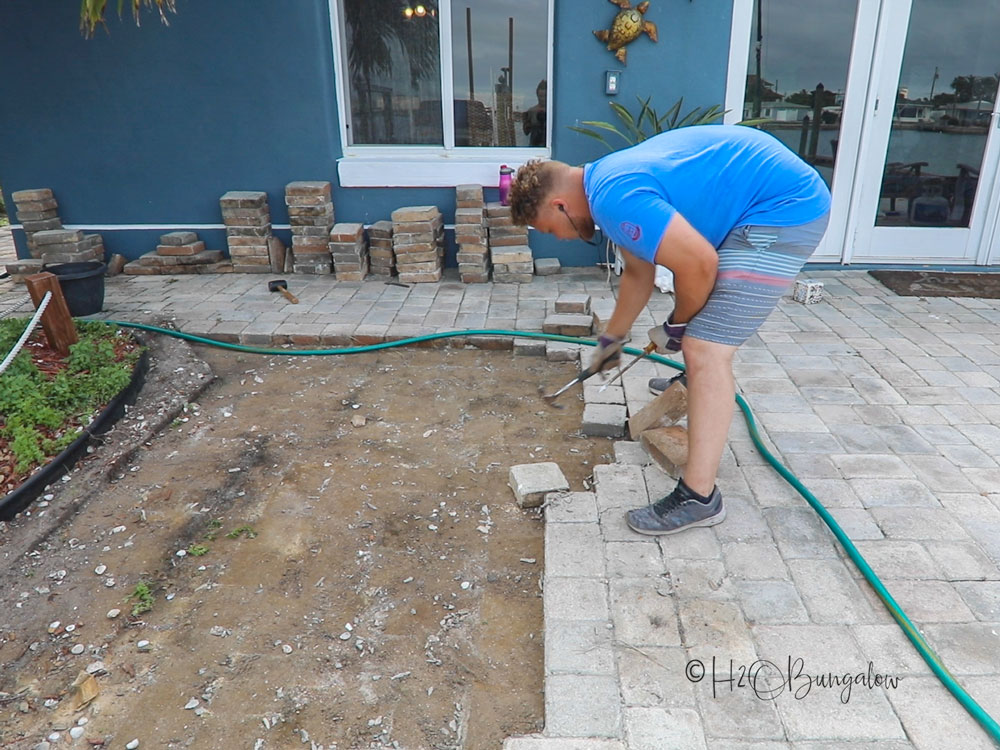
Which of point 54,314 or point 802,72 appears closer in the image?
point 54,314

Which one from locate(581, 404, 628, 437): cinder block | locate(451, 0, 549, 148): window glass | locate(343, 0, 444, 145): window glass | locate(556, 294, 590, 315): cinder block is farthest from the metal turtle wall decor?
locate(581, 404, 628, 437): cinder block

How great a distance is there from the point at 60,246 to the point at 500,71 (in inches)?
153

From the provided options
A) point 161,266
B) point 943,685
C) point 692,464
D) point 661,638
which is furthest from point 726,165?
point 161,266

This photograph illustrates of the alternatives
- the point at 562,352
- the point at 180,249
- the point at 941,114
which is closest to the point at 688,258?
the point at 562,352

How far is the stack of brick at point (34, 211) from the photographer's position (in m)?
5.61

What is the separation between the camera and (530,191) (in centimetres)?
209

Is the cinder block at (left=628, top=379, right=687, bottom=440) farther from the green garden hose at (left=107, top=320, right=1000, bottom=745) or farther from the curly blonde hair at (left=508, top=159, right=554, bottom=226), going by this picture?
the curly blonde hair at (left=508, top=159, right=554, bottom=226)

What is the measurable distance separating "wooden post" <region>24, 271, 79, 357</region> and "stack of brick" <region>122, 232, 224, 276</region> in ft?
6.40

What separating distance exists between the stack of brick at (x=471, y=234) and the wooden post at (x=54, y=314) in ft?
8.93

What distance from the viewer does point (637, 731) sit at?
163 cm

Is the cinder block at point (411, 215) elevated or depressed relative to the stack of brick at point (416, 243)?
elevated

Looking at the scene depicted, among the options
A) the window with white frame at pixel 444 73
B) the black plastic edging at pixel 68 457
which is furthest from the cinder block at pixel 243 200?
the black plastic edging at pixel 68 457

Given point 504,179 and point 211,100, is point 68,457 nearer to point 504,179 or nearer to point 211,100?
point 504,179

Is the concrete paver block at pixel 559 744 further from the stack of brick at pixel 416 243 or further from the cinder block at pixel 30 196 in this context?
the cinder block at pixel 30 196
